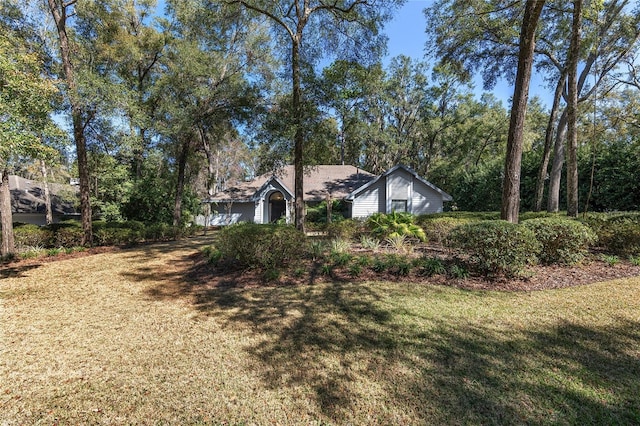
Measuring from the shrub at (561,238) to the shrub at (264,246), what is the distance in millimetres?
5491

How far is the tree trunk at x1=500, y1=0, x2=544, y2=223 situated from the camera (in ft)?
22.9

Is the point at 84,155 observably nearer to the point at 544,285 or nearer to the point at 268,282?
the point at 268,282

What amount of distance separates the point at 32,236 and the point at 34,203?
1675cm

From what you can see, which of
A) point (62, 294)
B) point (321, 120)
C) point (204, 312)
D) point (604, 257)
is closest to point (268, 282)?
point (204, 312)

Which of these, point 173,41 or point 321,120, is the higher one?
point 173,41

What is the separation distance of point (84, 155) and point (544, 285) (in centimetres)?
1530

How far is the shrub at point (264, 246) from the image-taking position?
21.7 ft

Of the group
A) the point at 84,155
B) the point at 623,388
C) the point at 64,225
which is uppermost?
the point at 84,155

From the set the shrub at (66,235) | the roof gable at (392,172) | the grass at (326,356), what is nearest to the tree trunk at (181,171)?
the shrub at (66,235)

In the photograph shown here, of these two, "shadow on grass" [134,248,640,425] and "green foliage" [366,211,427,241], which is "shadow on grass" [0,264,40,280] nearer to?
"shadow on grass" [134,248,640,425]

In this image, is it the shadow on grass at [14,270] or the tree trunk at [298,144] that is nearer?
the shadow on grass at [14,270]

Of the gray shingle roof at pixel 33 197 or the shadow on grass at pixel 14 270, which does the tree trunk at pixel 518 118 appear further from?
the gray shingle roof at pixel 33 197

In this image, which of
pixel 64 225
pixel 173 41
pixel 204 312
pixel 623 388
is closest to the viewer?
pixel 623 388

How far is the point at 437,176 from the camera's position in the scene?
2986 cm
